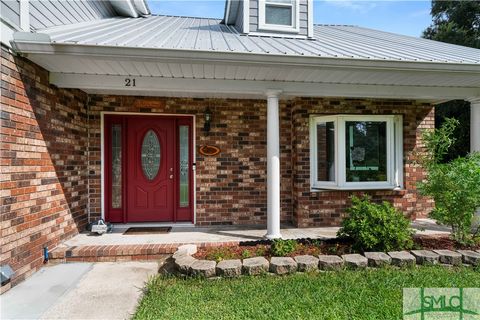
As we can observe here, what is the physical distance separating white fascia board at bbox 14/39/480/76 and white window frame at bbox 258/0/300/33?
7.29 ft

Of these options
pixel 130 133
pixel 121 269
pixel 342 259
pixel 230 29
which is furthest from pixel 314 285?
pixel 230 29

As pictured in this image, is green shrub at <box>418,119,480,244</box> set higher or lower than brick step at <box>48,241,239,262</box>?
higher

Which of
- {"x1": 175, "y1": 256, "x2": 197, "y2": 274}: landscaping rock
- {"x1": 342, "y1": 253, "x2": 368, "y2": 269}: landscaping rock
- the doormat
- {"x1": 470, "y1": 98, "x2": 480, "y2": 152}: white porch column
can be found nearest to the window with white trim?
{"x1": 470, "y1": 98, "x2": 480, "y2": 152}: white porch column

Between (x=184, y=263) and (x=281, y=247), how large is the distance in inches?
49.4

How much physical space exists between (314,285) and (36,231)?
330 cm

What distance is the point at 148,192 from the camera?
5641mm

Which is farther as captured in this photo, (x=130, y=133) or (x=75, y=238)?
(x=130, y=133)

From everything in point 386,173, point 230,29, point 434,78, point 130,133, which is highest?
point 230,29

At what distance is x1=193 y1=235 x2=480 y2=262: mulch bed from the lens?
12.8ft

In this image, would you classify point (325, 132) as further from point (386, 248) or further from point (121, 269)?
point (121, 269)

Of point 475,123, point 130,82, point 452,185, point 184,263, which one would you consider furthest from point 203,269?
point 475,123

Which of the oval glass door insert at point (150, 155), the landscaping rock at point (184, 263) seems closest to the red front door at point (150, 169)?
the oval glass door insert at point (150, 155)

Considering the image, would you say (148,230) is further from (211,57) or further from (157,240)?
(211,57)

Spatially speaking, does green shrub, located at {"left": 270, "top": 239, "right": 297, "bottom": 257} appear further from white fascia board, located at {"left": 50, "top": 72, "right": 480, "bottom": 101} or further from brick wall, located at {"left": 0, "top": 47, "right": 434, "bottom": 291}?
white fascia board, located at {"left": 50, "top": 72, "right": 480, "bottom": 101}
